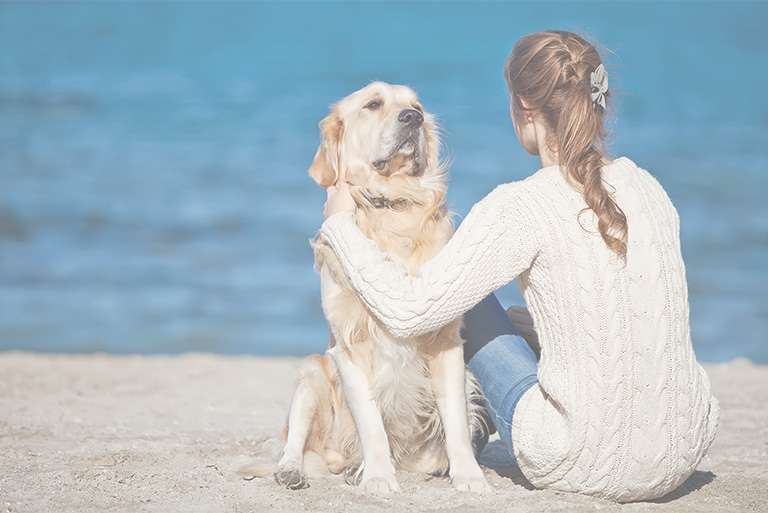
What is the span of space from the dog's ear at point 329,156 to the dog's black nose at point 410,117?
10.3 inches

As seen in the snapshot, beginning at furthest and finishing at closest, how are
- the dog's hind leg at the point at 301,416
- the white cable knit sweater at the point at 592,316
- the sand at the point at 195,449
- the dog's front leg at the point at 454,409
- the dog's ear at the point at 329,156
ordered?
the dog's ear at the point at 329,156 < the dog's hind leg at the point at 301,416 < the dog's front leg at the point at 454,409 < the sand at the point at 195,449 < the white cable knit sweater at the point at 592,316

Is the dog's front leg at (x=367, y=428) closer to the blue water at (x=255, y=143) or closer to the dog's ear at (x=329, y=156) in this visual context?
the dog's ear at (x=329, y=156)

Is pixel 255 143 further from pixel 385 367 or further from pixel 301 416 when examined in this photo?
pixel 385 367

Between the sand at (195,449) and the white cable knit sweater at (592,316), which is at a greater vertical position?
the white cable knit sweater at (592,316)

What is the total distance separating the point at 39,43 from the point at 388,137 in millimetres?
18322

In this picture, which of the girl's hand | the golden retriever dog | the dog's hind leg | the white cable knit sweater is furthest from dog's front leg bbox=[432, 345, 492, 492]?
the girl's hand

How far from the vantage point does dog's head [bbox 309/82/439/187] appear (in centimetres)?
306

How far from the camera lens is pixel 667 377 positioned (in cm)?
221

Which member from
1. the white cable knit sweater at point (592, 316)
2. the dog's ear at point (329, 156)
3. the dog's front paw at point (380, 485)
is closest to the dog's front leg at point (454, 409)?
the dog's front paw at point (380, 485)

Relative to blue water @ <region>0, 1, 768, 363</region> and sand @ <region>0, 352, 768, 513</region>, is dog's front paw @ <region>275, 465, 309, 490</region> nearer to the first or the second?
sand @ <region>0, 352, 768, 513</region>

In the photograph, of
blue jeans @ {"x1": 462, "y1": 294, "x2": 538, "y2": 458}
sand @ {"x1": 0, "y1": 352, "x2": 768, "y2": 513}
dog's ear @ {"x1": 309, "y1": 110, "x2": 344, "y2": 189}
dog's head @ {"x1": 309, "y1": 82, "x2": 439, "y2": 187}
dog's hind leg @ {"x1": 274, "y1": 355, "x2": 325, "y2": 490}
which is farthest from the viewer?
dog's ear @ {"x1": 309, "y1": 110, "x2": 344, "y2": 189}

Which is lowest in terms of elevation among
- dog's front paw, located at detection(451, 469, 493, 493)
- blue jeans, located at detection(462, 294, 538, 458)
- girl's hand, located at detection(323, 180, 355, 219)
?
dog's front paw, located at detection(451, 469, 493, 493)

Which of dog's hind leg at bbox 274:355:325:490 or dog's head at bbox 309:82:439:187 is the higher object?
dog's head at bbox 309:82:439:187

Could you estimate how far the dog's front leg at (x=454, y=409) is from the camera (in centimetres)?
260
